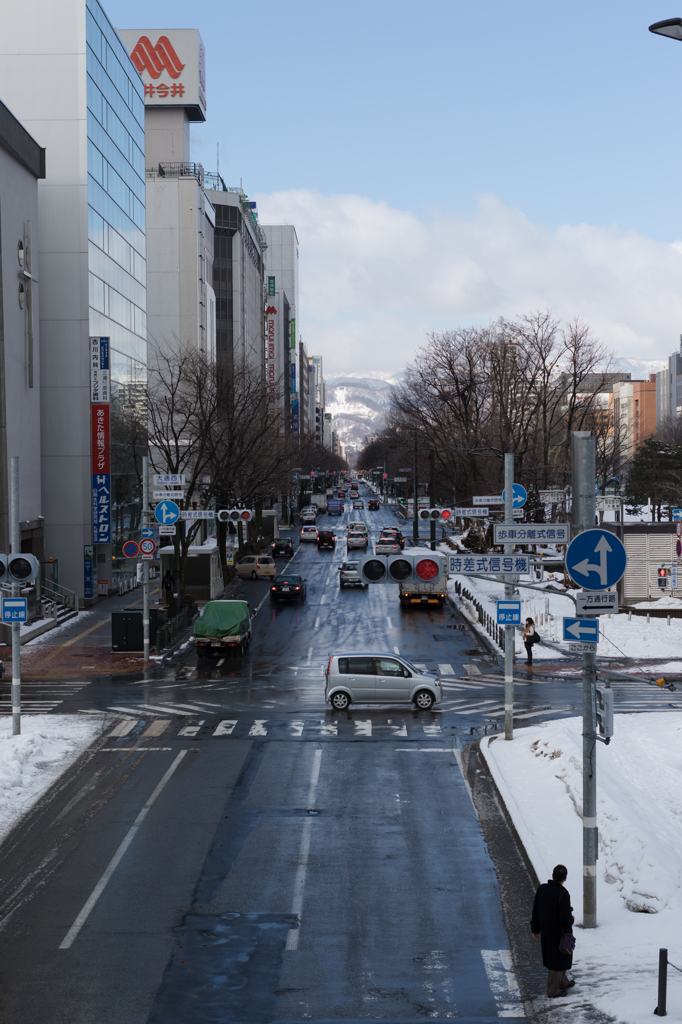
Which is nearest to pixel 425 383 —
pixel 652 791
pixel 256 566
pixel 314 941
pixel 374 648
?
pixel 256 566

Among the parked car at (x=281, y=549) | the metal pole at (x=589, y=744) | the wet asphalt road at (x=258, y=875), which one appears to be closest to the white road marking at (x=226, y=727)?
the wet asphalt road at (x=258, y=875)

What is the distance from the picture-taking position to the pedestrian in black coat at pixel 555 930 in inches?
442

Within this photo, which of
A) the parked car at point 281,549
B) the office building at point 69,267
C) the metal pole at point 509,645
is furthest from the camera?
→ the parked car at point 281,549

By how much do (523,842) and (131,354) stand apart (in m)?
48.7

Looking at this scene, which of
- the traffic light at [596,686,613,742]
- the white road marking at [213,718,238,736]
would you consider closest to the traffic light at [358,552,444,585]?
the traffic light at [596,686,613,742]

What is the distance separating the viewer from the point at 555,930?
1128 cm

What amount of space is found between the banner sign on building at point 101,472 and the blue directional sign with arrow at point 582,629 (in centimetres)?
4052

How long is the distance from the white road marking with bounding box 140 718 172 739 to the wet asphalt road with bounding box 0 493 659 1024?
0.33 feet

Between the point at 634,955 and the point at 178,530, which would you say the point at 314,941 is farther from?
the point at 178,530

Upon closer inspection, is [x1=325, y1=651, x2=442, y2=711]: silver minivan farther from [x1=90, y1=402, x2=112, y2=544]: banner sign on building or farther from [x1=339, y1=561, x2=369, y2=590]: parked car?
[x1=339, y1=561, x2=369, y2=590]: parked car

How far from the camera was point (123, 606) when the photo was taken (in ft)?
165

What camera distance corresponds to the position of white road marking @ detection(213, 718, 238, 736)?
25.4 meters

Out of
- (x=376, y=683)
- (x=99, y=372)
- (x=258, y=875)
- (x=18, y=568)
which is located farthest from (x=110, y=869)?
(x=99, y=372)

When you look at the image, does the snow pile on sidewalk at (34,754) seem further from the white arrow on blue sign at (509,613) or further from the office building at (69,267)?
the office building at (69,267)
